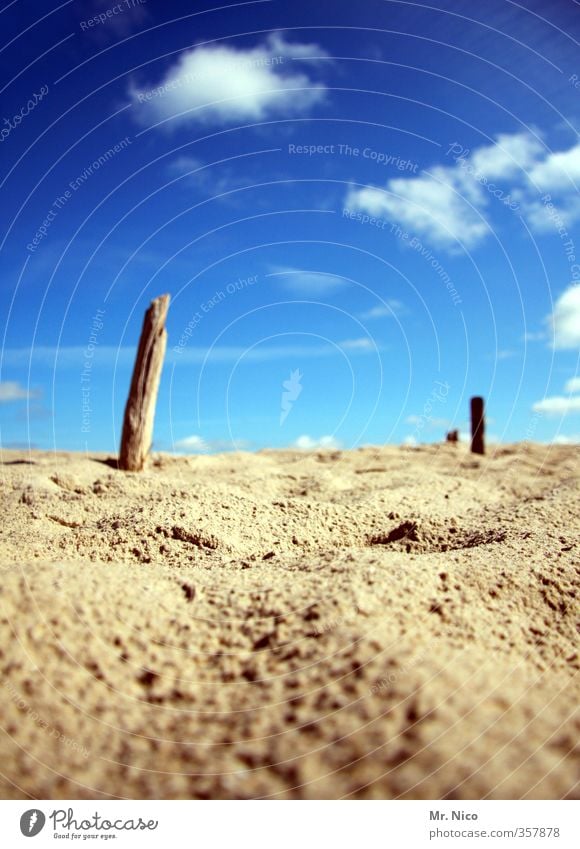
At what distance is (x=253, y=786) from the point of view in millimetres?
1821

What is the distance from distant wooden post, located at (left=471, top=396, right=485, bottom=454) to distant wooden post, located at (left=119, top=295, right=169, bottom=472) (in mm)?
8248

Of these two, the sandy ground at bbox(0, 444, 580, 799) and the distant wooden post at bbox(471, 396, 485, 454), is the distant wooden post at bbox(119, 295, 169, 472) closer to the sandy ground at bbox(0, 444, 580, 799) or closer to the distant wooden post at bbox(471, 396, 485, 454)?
the sandy ground at bbox(0, 444, 580, 799)

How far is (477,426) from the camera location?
1502 centimetres

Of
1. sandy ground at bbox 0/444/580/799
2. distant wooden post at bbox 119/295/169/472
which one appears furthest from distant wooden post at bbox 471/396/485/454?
sandy ground at bbox 0/444/580/799

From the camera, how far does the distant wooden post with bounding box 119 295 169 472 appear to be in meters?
9.93

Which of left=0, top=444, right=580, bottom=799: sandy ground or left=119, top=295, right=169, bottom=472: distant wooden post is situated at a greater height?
left=119, top=295, right=169, bottom=472: distant wooden post

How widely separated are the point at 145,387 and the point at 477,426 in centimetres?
911

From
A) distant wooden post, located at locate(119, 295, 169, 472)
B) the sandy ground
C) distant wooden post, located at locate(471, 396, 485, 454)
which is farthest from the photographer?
distant wooden post, located at locate(471, 396, 485, 454)

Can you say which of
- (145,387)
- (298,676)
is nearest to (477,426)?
(145,387)

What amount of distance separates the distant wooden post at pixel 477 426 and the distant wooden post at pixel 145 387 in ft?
27.1

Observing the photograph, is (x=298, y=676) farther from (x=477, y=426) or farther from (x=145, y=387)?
(x=477, y=426)

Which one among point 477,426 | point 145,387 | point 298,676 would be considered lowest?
point 298,676

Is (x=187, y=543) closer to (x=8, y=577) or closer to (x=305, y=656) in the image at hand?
(x=8, y=577)

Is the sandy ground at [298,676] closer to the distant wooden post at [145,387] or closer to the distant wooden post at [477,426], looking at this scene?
the distant wooden post at [145,387]
